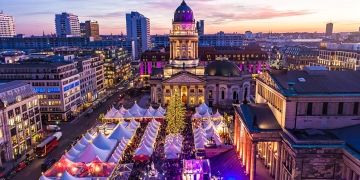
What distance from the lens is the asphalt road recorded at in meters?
59.6

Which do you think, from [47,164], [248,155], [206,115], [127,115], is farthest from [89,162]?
[206,115]

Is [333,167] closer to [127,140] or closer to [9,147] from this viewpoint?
[127,140]

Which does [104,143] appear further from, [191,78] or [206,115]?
[191,78]

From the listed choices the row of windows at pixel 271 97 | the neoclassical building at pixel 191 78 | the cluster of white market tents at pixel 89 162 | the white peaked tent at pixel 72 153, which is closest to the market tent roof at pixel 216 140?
the row of windows at pixel 271 97

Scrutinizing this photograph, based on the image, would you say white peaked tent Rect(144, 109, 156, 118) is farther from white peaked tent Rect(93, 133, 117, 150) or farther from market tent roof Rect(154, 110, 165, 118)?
white peaked tent Rect(93, 133, 117, 150)

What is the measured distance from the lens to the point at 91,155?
5553cm

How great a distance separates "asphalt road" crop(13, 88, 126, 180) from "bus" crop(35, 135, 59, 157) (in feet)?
3.26

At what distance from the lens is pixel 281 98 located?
47062 millimetres

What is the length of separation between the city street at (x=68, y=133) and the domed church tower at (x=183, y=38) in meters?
32.3

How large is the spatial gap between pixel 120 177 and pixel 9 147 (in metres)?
28.3

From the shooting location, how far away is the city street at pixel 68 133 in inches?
2362

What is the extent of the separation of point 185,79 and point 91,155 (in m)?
61.0

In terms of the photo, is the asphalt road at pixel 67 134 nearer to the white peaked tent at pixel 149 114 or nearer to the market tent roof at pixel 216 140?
the white peaked tent at pixel 149 114

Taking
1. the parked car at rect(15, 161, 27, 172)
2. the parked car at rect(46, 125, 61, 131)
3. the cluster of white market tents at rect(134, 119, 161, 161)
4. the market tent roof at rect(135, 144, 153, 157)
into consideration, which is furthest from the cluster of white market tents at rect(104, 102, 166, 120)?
the parked car at rect(15, 161, 27, 172)
